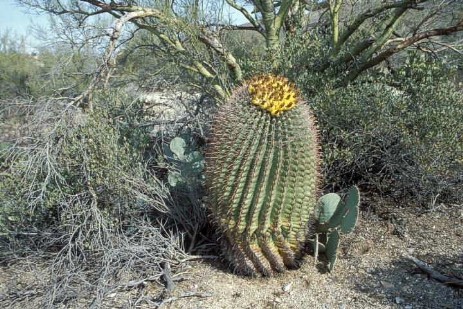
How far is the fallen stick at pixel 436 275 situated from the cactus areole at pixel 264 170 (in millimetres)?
875

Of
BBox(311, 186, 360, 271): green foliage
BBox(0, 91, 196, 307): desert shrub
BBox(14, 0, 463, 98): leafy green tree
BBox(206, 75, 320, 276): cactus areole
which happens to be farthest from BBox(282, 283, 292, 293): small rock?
BBox(14, 0, 463, 98): leafy green tree

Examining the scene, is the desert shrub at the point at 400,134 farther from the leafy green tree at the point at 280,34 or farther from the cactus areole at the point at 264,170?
the cactus areole at the point at 264,170

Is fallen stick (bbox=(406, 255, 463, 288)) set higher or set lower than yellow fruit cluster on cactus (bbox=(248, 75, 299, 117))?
lower

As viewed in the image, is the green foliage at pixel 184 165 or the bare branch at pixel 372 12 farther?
the bare branch at pixel 372 12

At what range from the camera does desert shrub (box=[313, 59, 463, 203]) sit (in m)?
4.25

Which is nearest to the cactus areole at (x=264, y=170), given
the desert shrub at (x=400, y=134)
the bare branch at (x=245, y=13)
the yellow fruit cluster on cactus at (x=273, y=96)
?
the yellow fruit cluster on cactus at (x=273, y=96)

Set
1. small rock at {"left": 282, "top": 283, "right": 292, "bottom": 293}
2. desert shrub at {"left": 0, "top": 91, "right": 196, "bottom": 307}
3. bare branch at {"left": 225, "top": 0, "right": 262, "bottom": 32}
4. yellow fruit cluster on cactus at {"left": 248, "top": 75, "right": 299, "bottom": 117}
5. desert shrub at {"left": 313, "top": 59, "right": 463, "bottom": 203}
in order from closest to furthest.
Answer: yellow fruit cluster on cactus at {"left": 248, "top": 75, "right": 299, "bottom": 117}
small rock at {"left": 282, "top": 283, "right": 292, "bottom": 293}
desert shrub at {"left": 0, "top": 91, "right": 196, "bottom": 307}
desert shrub at {"left": 313, "top": 59, "right": 463, "bottom": 203}
bare branch at {"left": 225, "top": 0, "right": 262, "bottom": 32}

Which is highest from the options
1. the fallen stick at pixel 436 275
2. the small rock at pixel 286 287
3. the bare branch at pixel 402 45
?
the bare branch at pixel 402 45

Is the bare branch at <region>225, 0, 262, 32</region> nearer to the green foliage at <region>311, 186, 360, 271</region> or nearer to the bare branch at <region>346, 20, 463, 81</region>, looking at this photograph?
the bare branch at <region>346, 20, 463, 81</region>

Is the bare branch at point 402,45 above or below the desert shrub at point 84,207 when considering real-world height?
above

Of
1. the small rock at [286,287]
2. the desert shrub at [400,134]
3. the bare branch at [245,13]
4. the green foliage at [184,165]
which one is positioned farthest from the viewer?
the bare branch at [245,13]

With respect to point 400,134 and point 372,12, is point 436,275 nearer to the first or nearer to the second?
point 400,134

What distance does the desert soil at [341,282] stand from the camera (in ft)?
10.7

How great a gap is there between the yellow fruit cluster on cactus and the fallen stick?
150cm
